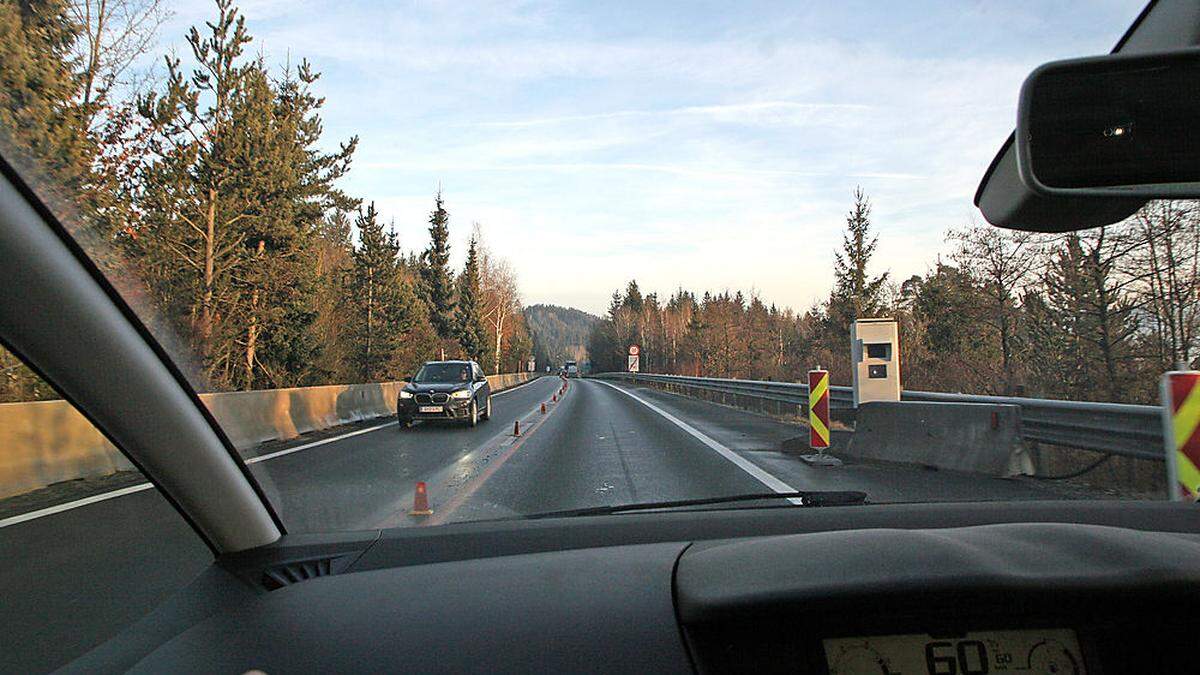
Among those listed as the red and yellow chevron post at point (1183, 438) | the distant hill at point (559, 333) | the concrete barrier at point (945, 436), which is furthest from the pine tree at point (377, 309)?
the distant hill at point (559, 333)

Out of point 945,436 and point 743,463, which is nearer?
point 945,436

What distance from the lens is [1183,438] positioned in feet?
18.0

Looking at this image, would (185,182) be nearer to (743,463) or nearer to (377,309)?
(743,463)

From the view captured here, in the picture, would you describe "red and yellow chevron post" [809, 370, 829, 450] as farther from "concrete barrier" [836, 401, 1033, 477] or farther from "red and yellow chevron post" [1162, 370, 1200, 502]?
"red and yellow chevron post" [1162, 370, 1200, 502]

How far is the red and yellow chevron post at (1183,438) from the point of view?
5.23 meters

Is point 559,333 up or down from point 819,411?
up

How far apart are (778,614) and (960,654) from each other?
0.42m

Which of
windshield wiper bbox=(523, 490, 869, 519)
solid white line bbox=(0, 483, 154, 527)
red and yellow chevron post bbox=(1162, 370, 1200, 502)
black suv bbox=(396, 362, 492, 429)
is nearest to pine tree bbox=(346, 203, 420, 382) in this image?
black suv bbox=(396, 362, 492, 429)

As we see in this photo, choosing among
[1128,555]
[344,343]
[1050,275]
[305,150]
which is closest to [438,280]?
[344,343]

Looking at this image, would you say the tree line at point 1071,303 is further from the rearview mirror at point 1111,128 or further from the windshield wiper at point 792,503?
the windshield wiper at point 792,503

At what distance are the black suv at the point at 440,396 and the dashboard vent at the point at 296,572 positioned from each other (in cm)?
1394

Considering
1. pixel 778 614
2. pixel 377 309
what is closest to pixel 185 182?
pixel 778 614

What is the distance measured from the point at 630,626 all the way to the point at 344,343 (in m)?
9.47

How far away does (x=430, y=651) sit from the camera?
1814 mm
